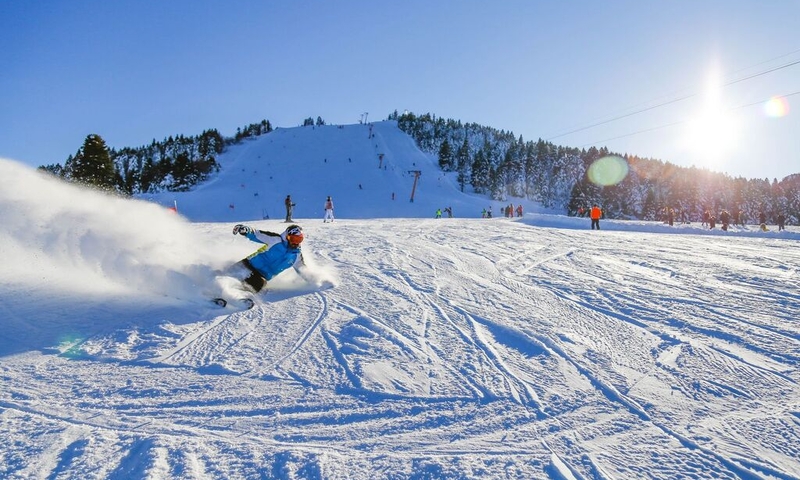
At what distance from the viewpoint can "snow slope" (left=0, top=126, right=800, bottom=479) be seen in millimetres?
2240

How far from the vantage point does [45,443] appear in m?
2.28

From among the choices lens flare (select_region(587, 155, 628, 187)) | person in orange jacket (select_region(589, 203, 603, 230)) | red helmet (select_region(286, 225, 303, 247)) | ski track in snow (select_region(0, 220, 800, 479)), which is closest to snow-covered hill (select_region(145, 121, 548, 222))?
person in orange jacket (select_region(589, 203, 603, 230))

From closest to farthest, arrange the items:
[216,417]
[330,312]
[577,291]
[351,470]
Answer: [351,470], [216,417], [330,312], [577,291]

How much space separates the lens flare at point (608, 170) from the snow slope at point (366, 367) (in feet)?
282

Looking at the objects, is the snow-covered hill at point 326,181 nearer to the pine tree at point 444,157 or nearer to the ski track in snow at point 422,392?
the pine tree at point 444,157

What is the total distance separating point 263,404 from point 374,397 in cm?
75

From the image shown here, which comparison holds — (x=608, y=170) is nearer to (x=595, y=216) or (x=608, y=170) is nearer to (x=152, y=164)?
(x=595, y=216)

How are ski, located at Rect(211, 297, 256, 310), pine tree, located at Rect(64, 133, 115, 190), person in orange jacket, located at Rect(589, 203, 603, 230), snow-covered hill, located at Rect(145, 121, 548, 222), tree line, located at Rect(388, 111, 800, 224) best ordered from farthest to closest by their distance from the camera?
tree line, located at Rect(388, 111, 800, 224) → snow-covered hill, located at Rect(145, 121, 548, 222) → pine tree, located at Rect(64, 133, 115, 190) → person in orange jacket, located at Rect(589, 203, 603, 230) → ski, located at Rect(211, 297, 256, 310)

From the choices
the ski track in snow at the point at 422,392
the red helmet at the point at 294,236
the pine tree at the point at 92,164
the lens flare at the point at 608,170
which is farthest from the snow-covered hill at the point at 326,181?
the ski track in snow at the point at 422,392

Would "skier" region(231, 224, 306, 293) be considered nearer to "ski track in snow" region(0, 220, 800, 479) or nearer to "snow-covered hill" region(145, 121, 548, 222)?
"ski track in snow" region(0, 220, 800, 479)

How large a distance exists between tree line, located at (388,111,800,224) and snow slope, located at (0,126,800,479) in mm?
68634

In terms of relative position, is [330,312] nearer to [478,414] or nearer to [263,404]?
[263,404]

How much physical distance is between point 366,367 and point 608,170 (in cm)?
10535

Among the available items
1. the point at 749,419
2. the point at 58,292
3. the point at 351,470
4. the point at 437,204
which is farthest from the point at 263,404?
the point at 437,204
